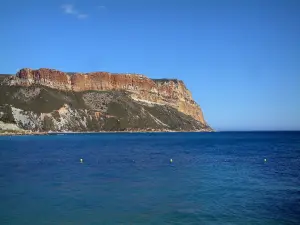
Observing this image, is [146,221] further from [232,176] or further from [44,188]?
[232,176]

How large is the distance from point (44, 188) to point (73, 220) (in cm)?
1228

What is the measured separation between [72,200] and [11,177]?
15.9m

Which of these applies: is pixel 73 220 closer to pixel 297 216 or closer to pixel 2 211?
pixel 2 211

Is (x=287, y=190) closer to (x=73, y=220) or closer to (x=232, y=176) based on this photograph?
(x=232, y=176)

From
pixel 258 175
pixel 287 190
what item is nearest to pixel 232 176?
pixel 258 175

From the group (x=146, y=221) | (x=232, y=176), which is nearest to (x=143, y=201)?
(x=146, y=221)

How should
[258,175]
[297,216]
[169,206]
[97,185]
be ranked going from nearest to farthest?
[297,216] → [169,206] → [97,185] → [258,175]

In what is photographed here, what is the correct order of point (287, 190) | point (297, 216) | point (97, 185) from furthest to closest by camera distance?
point (97, 185) < point (287, 190) < point (297, 216)

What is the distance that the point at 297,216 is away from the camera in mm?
23984

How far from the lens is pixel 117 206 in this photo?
A: 2647cm

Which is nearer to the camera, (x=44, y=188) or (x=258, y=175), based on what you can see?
(x=44, y=188)

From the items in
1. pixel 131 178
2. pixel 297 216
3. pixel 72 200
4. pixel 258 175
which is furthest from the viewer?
pixel 258 175

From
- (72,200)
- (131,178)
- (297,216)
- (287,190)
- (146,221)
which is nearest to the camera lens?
(146,221)

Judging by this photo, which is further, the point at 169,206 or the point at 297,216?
the point at 169,206
